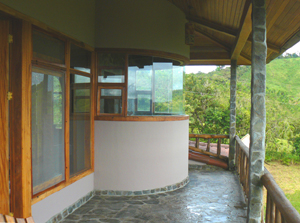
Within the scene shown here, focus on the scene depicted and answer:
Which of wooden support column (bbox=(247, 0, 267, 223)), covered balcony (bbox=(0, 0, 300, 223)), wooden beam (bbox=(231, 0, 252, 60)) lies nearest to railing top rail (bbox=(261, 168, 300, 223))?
covered balcony (bbox=(0, 0, 300, 223))

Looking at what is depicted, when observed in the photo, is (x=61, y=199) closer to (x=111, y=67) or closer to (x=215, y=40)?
(x=111, y=67)

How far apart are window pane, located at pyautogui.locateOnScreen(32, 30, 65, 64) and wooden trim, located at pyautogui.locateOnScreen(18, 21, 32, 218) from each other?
6.1 inches

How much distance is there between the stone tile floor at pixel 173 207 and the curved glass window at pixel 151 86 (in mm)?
1536

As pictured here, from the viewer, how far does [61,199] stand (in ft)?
12.9

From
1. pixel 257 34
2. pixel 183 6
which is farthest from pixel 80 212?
pixel 183 6

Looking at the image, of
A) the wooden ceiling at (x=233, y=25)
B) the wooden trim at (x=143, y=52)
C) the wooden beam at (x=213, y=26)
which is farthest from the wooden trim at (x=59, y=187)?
the wooden beam at (x=213, y=26)

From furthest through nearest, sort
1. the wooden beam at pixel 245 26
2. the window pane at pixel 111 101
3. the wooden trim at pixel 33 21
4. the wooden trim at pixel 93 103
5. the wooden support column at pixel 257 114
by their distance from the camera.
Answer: the window pane at pixel 111 101, the wooden trim at pixel 93 103, the wooden beam at pixel 245 26, the wooden support column at pixel 257 114, the wooden trim at pixel 33 21

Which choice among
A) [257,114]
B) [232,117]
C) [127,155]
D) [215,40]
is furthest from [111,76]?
[232,117]

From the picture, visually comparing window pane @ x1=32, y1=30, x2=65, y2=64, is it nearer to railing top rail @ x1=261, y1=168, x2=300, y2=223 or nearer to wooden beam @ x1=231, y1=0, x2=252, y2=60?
wooden beam @ x1=231, y1=0, x2=252, y2=60

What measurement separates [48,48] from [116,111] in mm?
1789

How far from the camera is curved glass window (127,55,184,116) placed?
511cm

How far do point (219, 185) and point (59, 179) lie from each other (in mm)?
3442

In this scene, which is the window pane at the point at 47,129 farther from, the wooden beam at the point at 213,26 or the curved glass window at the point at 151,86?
the wooden beam at the point at 213,26

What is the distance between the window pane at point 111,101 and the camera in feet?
16.6
